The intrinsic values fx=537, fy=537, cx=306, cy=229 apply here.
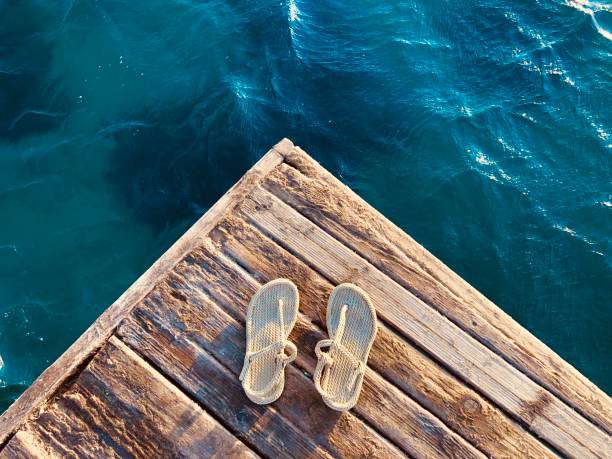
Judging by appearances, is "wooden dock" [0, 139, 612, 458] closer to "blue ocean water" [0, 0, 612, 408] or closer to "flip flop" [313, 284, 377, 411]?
"flip flop" [313, 284, 377, 411]

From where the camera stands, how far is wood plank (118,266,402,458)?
317 cm

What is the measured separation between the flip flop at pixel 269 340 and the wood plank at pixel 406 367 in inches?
4.2

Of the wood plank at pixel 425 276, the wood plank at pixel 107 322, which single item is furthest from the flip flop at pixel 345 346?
the wood plank at pixel 107 322

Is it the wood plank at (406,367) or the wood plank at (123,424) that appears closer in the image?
the wood plank at (123,424)

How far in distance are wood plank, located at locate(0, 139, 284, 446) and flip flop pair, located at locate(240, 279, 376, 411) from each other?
0.65m

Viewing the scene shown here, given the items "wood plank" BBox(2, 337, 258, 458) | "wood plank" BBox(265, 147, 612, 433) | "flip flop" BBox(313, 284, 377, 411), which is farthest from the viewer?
"wood plank" BBox(265, 147, 612, 433)

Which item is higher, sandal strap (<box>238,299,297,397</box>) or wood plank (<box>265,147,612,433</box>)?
wood plank (<box>265,147,612,433</box>)

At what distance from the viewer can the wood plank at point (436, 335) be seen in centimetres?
329

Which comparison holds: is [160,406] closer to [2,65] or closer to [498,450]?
[498,450]

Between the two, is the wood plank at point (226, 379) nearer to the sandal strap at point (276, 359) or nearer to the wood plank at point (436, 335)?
the sandal strap at point (276, 359)

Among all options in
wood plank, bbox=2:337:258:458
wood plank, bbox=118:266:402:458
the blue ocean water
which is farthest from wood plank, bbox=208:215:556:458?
the blue ocean water

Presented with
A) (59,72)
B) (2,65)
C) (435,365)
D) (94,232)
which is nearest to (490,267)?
(435,365)

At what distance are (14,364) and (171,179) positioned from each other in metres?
2.23

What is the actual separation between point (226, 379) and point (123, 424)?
0.65 m
